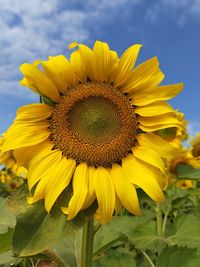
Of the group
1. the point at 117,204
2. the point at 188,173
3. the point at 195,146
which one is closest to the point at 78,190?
the point at 117,204

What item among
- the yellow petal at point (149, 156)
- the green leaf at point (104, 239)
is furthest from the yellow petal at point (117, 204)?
the green leaf at point (104, 239)

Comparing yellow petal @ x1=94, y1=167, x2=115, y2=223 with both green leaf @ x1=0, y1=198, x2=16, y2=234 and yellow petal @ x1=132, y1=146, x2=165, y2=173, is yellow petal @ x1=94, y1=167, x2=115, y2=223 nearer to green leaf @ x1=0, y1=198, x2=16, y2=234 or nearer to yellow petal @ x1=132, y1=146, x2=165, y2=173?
yellow petal @ x1=132, y1=146, x2=165, y2=173

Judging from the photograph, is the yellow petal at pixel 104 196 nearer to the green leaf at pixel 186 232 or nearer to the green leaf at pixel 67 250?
the green leaf at pixel 67 250

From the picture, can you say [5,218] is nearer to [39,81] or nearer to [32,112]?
[32,112]

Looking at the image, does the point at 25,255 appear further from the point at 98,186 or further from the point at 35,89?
the point at 35,89

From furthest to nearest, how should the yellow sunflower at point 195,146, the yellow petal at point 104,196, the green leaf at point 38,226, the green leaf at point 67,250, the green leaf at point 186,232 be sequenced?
the yellow sunflower at point 195,146, the green leaf at point 186,232, the green leaf at point 67,250, the yellow petal at point 104,196, the green leaf at point 38,226

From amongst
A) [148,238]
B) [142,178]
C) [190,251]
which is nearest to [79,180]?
[142,178]
